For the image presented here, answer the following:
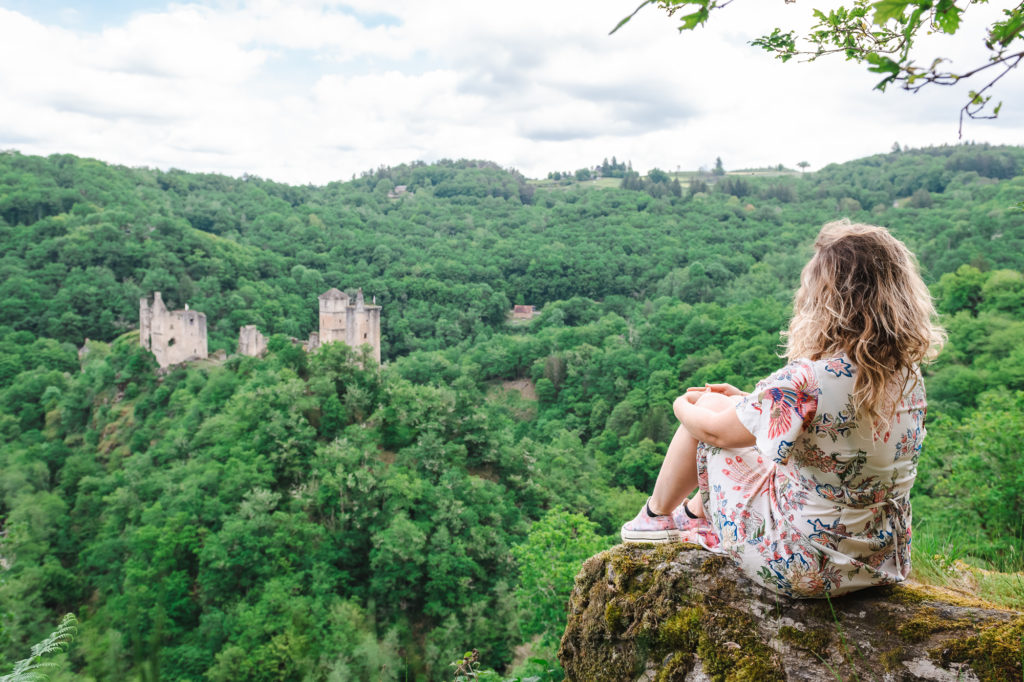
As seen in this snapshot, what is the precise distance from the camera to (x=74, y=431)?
27.6m

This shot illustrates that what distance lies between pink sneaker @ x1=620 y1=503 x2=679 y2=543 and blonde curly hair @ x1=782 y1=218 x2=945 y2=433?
1177 millimetres

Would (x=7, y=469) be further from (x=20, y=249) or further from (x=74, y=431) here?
(x=20, y=249)

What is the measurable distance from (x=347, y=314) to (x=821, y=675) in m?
24.9

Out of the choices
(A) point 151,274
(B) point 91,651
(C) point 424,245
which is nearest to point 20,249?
(A) point 151,274

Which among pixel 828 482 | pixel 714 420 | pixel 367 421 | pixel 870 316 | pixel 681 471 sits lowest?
pixel 367 421

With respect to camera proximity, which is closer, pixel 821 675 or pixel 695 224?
pixel 821 675

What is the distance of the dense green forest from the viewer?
37.8ft

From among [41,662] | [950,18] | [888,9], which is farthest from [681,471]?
[41,662]

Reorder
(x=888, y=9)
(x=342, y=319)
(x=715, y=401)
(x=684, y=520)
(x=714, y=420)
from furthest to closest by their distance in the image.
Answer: (x=342, y=319) → (x=684, y=520) → (x=715, y=401) → (x=714, y=420) → (x=888, y=9)

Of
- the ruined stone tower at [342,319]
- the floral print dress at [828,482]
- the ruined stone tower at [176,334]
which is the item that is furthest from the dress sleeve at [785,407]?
the ruined stone tower at [176,334]

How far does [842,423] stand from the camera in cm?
215

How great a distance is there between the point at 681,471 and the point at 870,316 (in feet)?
3.77

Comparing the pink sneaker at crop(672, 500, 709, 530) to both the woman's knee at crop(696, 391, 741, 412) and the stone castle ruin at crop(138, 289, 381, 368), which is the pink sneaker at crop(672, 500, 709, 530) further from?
the stone castle ruin at crop(138, 289, 381, 368)

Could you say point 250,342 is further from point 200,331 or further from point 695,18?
point 695,18
